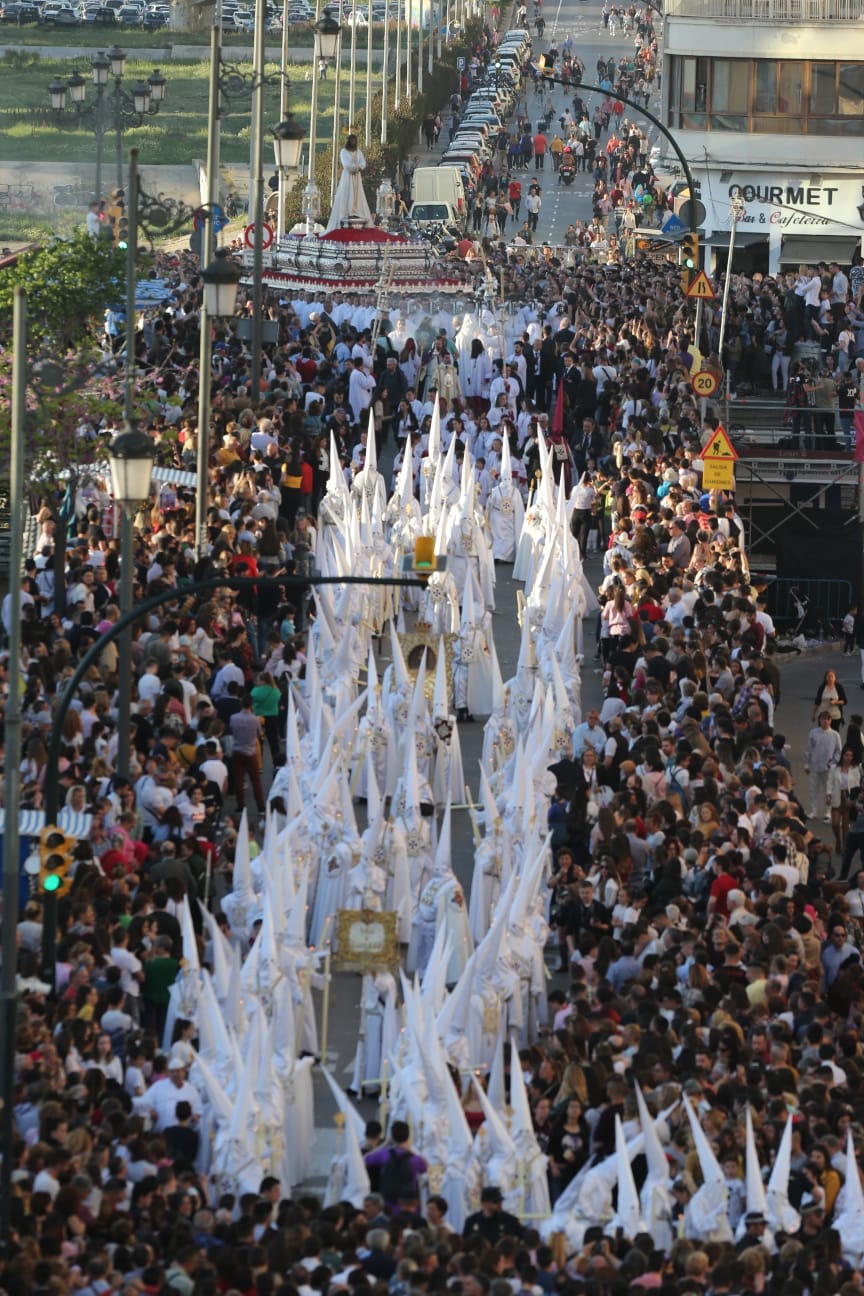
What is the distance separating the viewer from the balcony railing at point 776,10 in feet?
201

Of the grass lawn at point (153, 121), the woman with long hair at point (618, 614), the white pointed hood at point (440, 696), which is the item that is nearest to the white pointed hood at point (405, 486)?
the woman with long hair at point (618, 614)

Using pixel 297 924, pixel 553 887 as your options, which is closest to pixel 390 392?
pixel 553 887

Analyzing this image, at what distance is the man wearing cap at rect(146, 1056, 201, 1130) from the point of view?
60.3 feet

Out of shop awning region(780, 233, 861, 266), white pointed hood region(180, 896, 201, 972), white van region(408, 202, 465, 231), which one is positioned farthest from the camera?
white van region(408, 202, 465, 231)

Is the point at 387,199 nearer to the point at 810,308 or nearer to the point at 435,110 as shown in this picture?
the point at 810,308

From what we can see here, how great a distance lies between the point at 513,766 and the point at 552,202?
51.4 m

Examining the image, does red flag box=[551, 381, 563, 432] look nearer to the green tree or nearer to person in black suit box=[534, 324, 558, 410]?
person in black suit box=[534, 324, 558, 410]

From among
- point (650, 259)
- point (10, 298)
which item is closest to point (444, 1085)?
point (10, 298)

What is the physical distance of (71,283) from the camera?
4431 centimetres

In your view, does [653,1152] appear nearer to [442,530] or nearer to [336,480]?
[442,530]

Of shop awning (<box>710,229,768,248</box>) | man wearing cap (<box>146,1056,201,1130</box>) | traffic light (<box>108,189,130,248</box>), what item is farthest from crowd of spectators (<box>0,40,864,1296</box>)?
shop awning (<box>710,229,768,248</box>)

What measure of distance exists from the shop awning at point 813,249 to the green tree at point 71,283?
19.9m

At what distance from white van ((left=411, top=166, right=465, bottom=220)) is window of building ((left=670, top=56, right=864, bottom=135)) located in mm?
7108

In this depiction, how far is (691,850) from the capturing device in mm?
22359
